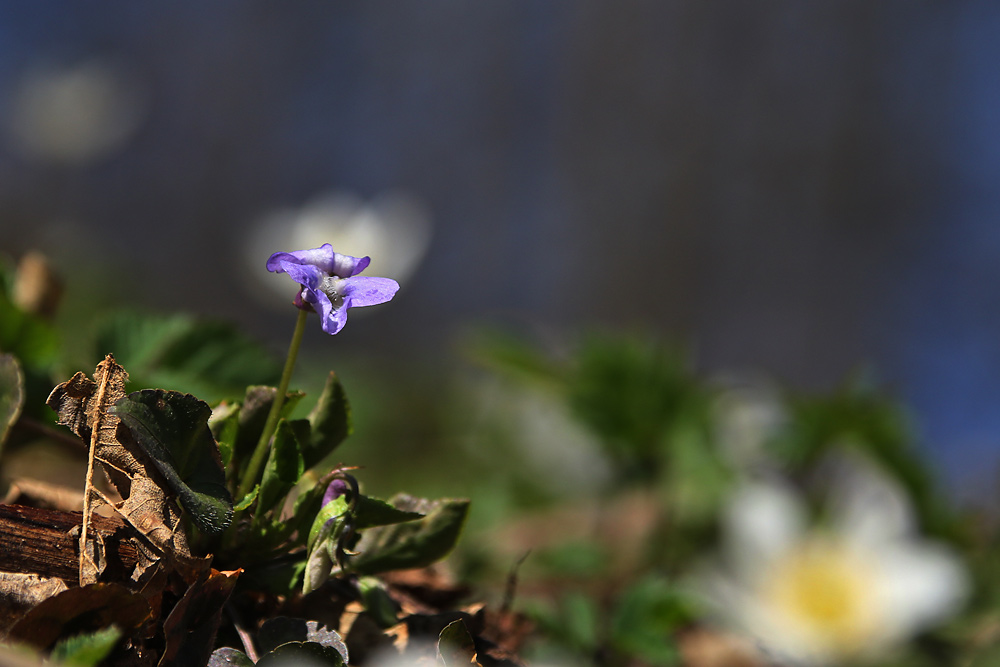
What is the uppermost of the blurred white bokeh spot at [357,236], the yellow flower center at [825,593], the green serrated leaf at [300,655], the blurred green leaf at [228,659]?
the blurred white bokeh spot at [357,236]

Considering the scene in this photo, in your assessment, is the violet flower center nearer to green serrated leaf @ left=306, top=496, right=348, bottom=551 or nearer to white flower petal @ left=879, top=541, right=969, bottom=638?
green serrated leaf @ left=306, top=496, right=348, bottom=551

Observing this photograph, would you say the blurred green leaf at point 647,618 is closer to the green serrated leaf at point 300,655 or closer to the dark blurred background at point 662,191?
the green serrated leaf at point 300,655

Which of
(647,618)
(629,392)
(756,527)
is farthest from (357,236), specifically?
(647,618)

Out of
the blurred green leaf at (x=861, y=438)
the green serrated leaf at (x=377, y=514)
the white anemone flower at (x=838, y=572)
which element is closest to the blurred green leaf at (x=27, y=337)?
the green serrated leaf at (x=377, y=514)

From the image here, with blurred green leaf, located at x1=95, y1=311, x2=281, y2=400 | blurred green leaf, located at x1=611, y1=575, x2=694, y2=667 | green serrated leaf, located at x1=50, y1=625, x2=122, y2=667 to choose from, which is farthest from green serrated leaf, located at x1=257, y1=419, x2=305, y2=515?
blurred green leaf, located at x1=611, y1=575, x2=694, y2=667

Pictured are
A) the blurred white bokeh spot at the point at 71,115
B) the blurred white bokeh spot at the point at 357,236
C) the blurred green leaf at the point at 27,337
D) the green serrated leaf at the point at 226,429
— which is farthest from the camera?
the blurred white bokeh spot at the point at 71,115

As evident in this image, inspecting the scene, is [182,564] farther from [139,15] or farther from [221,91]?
[139,15]

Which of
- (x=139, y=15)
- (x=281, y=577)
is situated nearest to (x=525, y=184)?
(x=139, y=15)
